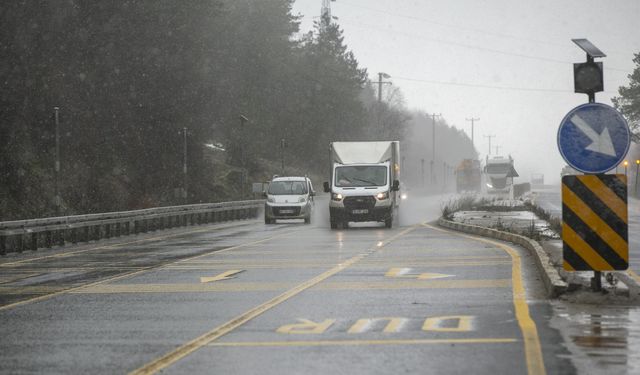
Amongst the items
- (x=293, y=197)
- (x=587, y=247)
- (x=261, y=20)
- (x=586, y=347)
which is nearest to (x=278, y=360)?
(x=586, y=347)

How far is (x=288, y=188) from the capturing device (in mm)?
45500

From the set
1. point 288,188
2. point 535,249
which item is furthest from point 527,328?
point 288,188

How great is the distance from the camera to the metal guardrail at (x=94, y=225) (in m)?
27.9

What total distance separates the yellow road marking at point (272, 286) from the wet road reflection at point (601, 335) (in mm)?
2790

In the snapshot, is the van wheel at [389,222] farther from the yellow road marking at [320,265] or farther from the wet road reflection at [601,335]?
the wet road reflection at [601,335]

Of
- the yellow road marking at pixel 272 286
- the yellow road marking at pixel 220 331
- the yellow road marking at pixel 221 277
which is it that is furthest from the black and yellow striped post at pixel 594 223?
the yellow road marking at pixel 221 277

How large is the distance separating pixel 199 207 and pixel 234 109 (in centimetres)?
4977

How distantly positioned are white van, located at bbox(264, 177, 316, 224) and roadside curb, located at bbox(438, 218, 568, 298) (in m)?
7.69

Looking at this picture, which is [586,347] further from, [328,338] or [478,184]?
[478,184]

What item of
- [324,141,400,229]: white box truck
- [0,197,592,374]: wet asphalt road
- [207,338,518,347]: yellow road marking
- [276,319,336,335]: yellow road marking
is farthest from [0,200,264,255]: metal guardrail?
[207,338,518,347]: yellow road marking

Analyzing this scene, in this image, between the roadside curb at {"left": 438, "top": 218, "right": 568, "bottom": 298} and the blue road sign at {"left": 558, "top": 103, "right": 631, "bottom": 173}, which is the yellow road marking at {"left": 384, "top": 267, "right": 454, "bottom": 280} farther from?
the blue road sign at {"left": 558, "top": 103, "right": 631, "bottom": 173}

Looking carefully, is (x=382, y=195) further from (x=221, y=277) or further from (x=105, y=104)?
(x=105, y=104)

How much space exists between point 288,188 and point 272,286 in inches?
1168

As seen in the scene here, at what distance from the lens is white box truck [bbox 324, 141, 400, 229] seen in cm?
3669
